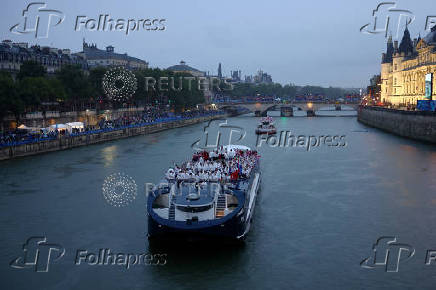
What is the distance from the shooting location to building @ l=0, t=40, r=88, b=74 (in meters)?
76.2

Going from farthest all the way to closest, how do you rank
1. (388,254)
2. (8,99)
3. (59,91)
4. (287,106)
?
(287,106) → (59,91) → (8,99) → (388,254)

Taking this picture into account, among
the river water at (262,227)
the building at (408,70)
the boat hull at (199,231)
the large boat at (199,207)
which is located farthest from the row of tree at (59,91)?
the building at (408,70)

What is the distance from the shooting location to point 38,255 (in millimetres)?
20812

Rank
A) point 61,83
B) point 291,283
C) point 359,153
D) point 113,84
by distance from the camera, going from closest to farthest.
→ point 291,283 → point 359,153 → point 61,83 → point 113,84

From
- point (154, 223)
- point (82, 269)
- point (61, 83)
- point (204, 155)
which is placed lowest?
point (82, 269)

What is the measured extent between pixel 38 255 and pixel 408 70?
8727cm

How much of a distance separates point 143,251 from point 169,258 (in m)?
1.32

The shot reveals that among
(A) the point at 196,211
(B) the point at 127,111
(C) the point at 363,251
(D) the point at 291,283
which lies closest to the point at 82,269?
(A) the point at 196,211

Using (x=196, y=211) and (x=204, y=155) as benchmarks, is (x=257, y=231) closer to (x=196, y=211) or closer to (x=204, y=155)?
(x=196, y=211)

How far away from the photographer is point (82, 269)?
19.5 m

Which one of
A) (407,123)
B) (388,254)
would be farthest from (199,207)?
(407,123)

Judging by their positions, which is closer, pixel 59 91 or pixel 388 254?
pixel 388 254

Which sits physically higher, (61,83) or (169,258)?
(61,83)

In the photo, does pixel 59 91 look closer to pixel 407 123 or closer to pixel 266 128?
pixel 266 128
